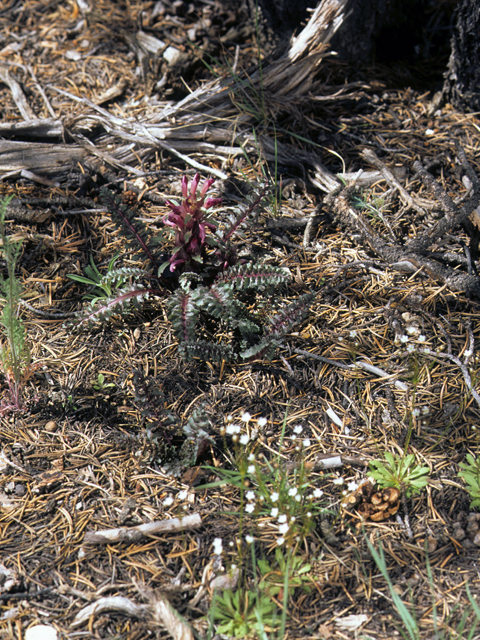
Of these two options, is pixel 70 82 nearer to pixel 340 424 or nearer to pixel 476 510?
pixel 340 424

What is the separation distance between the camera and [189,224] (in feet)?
9.64

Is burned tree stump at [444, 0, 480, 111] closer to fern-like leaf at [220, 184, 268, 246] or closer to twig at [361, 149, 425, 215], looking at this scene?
twig at [361, 149, 425, 215]

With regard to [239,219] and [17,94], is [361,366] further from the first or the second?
[17,94]

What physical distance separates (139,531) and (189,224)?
156cm

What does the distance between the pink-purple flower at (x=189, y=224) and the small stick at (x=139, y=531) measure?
4.31 ft

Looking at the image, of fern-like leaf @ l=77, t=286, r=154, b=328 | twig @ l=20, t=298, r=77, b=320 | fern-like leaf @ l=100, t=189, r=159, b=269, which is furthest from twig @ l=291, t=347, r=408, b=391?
twig @ l=20, t=298, r=77, b=320

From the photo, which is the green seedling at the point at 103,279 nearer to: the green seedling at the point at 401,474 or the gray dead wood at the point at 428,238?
the gray dead wood at the point at 428,238

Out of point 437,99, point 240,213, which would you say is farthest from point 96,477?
point 437,99

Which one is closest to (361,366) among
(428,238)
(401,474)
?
(401,474)

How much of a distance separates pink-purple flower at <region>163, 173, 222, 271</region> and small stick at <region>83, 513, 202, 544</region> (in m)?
1.31

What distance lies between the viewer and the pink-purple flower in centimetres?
292

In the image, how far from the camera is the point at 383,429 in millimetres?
2566

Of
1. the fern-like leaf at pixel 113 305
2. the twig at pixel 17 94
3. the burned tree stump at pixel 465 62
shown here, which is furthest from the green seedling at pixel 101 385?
the burned tree stump at pixel 465 62

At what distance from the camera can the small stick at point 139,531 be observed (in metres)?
2.22
